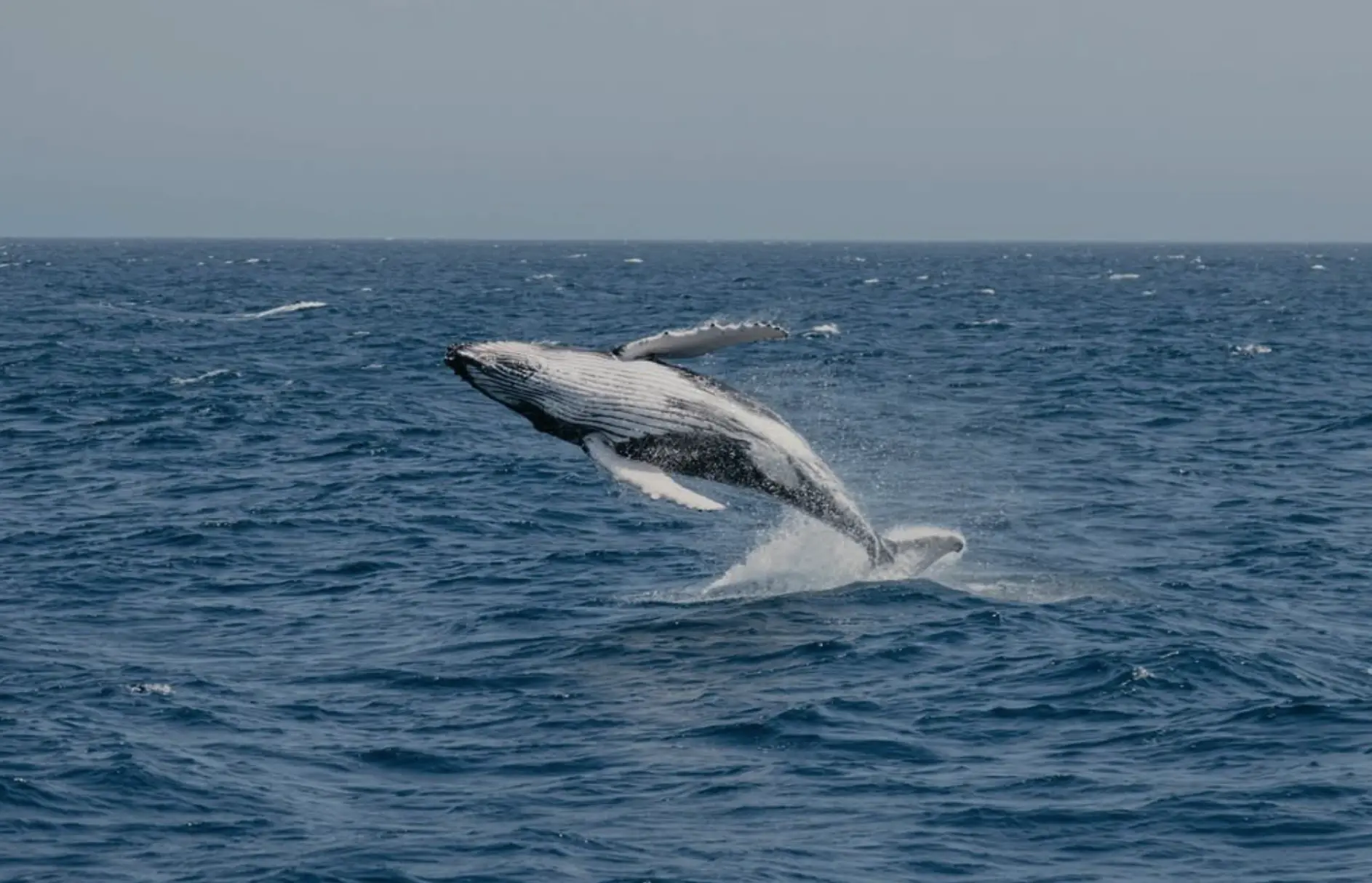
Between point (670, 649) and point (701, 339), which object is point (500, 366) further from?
point (670, 649)

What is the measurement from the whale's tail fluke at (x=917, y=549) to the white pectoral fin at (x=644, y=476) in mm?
5026

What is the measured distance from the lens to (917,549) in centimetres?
2684

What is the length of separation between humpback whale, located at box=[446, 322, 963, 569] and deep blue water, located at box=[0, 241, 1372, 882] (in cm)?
240

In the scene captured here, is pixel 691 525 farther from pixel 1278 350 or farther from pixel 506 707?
pixel 1278 350

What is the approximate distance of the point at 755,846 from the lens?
16.4 m

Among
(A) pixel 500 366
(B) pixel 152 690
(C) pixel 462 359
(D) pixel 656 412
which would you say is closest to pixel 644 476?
(D) pixel 656 412

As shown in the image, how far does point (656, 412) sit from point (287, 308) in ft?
257

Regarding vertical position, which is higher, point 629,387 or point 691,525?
point 629,387

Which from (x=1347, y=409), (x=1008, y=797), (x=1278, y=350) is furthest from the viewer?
(x=1278, y=350)

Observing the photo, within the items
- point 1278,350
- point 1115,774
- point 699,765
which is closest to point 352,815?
point 699,765

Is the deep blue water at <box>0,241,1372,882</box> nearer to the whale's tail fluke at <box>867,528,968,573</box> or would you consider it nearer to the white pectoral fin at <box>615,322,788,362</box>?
the whale's tail fluke at <box>867,528,968,573</box>

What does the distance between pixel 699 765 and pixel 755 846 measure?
2.31m

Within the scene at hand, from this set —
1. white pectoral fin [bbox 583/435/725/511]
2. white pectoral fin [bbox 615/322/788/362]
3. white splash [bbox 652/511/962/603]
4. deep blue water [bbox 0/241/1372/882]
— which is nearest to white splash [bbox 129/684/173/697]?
deep blue water [bbox 0/241/1372/882]

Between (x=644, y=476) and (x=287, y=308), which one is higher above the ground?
(x=644, y=476)
